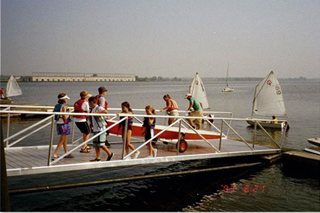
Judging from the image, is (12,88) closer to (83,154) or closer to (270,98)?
(270,98)

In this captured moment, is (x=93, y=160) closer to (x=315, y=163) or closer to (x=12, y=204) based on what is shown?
(x=12, y=204)

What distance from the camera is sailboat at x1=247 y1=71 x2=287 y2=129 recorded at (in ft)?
84.7

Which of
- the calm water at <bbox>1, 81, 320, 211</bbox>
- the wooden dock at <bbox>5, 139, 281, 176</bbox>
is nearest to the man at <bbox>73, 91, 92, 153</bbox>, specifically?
→ the wooden dock at <bbox>5, 139, 281, 176</bbox>

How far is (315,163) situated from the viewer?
37.1 ft

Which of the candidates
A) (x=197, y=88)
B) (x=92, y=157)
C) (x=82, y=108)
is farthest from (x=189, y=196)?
(x=197, y=88)

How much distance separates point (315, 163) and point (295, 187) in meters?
1.65

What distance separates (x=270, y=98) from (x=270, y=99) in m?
0.09

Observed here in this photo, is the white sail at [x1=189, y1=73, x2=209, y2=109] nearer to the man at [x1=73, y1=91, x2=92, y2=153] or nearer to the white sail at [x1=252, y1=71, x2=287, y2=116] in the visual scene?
the white sail at [x1=252, y1=71, x2=287, y2=116]

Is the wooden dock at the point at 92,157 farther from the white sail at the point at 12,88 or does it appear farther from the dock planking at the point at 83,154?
the white sail at the point at 12,88

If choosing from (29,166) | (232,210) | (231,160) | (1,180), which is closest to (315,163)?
(231,160)

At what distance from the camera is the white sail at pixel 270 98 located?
25.8 m

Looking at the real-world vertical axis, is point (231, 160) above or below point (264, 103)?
below

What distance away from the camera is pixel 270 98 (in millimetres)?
26062

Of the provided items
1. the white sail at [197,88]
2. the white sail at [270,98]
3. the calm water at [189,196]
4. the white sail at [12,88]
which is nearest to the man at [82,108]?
the calm water at [189,196]
